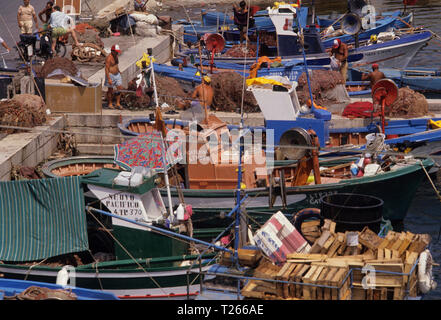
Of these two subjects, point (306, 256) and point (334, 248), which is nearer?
point (306, 256)

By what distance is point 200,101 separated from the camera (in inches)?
835

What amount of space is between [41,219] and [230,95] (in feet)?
32.4

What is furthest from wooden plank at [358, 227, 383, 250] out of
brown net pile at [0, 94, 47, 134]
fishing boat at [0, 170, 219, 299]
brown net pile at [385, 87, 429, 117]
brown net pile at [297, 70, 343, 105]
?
brown net pile at [0, 94, 47, 134]

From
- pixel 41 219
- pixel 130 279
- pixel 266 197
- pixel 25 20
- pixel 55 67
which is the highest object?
pixel 25 20

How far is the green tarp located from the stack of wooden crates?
13.4 ft

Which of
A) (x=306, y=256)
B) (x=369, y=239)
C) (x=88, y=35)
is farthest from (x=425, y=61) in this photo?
(x=306, y=256)

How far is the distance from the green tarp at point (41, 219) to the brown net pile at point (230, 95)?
945 centimetres

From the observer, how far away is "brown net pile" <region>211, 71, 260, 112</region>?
76.3 ft

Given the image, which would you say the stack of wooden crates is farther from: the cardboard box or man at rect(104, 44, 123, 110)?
man at rect(104, 44, 123, 110)

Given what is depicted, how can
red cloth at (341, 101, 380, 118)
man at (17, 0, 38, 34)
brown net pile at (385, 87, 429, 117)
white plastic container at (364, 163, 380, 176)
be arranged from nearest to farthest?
white plastic container at (364, 163, 380, 176), red cloth at (341, 101, 380, 118), brown net pile at (385, 87, 429, 117), man at (17, 0, 38, 34)

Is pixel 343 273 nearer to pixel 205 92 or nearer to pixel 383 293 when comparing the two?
pixel 383 293

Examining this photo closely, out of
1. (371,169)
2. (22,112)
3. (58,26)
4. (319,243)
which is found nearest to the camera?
(319,243)

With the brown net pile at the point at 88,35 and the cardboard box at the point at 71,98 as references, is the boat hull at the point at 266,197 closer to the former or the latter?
the cardboard box at the point at 71,98

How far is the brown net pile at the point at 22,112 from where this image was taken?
66.9 ft
